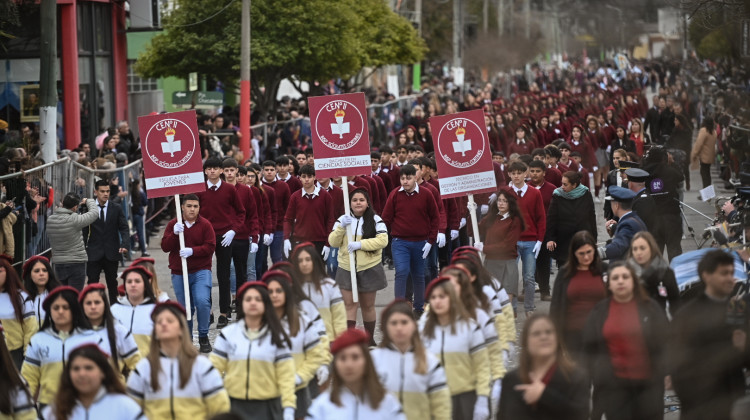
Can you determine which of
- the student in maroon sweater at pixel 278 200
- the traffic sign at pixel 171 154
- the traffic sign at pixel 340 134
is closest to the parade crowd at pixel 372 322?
the traffic sign at pixel 340 134

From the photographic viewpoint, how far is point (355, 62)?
3103cm

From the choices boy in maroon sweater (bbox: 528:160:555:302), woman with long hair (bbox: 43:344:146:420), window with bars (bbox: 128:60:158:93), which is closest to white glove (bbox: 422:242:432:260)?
boy in maroon sweater (bbox: 528:160:555:302)

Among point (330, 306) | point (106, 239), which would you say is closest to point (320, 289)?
point (330, 306)

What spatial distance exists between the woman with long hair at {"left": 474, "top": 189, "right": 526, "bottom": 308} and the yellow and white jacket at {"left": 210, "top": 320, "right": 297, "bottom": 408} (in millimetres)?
5864

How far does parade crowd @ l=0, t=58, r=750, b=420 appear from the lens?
269 inches

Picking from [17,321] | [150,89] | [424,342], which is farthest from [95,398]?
[150,89]

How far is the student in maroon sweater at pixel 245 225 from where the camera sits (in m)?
14.5

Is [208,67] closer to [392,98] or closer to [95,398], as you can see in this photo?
[392,98]

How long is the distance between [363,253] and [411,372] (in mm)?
5563

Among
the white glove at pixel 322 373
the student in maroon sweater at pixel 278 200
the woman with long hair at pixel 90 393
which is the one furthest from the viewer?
the student in maroon sweater at pixel 278 200

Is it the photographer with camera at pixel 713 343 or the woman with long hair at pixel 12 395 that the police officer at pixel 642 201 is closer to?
the photographer with camera at pixel 713 343

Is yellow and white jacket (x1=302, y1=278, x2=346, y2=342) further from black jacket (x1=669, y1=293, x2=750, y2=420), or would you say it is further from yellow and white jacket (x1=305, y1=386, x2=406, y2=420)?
yellow and white jacket (x1=305, y1=386, x2=406, y2=420)

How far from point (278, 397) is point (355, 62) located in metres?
23.8

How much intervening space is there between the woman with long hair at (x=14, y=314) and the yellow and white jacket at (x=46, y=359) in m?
1.64
